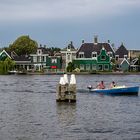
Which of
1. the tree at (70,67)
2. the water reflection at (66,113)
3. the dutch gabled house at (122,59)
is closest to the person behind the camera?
the water reflection at (66,113)

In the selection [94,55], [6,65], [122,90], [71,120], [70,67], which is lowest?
[71,120]

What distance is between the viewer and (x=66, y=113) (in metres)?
43.5

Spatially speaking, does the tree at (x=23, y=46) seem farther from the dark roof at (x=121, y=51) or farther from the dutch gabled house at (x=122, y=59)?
the dutch gabled house at (x=122, y=59)

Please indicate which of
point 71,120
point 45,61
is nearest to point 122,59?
point 45,61

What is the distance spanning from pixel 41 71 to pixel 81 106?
99.3 metres

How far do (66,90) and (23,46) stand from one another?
398ft

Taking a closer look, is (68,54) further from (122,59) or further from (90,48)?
(122,59)

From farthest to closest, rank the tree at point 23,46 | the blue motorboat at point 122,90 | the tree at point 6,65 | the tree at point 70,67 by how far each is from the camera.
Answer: the tree at point 23,46
the tree at point 70,67
the tree at point 6,65
the blue motorboat at point 122,90

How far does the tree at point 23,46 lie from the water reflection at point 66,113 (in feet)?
392

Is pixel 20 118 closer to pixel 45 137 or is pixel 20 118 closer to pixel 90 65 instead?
pixel 45 137

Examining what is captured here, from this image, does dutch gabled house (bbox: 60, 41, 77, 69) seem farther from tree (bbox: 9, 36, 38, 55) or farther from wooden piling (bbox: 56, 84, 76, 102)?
wooden piling (bbox: 56, 84, 76, 102)

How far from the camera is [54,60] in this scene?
150 metres

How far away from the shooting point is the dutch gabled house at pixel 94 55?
14030 centimetres

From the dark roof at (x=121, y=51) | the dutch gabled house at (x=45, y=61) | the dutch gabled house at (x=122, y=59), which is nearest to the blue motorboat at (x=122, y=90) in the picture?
the dutch gabled house at (x=122, y=59)
